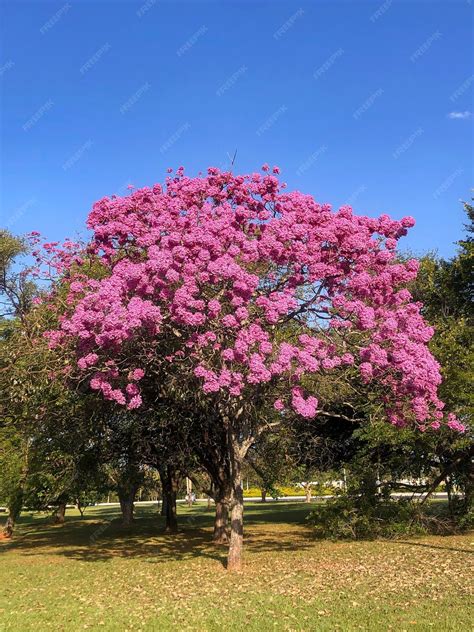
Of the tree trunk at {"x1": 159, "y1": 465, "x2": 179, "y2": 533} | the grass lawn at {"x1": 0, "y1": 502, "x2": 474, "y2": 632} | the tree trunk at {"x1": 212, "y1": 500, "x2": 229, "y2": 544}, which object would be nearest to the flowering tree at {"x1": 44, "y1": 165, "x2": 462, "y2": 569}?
the grass lawn at {"x1": 0, "y1": 502, "x2": 474, "y2": 632}

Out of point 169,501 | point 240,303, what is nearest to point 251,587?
point 240,303

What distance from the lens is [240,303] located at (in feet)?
41.5

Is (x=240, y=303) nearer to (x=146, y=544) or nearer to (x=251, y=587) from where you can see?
(x=251, y=587)

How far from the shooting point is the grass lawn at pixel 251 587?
9.31 m

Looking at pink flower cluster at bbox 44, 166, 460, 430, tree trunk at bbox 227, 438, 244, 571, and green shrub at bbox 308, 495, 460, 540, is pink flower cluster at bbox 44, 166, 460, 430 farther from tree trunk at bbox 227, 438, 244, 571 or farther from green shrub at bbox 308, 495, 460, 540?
green shrub at bbox 308, 495, 460, 540

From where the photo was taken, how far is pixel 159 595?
11.8 m

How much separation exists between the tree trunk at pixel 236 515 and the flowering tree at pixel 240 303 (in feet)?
0.12

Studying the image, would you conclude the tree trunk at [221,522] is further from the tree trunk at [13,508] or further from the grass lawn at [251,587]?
the tree trunk at [13,508]

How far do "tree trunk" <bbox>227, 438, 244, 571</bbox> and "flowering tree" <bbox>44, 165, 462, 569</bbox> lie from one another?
0.12 ft

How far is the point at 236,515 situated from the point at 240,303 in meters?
6.08

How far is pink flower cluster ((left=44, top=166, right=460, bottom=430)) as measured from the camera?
41.2ft

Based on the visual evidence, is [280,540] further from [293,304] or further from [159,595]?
[293,304]

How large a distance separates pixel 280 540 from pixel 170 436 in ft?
18.7

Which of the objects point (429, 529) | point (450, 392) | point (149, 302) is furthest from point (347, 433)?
point (149, 302)
